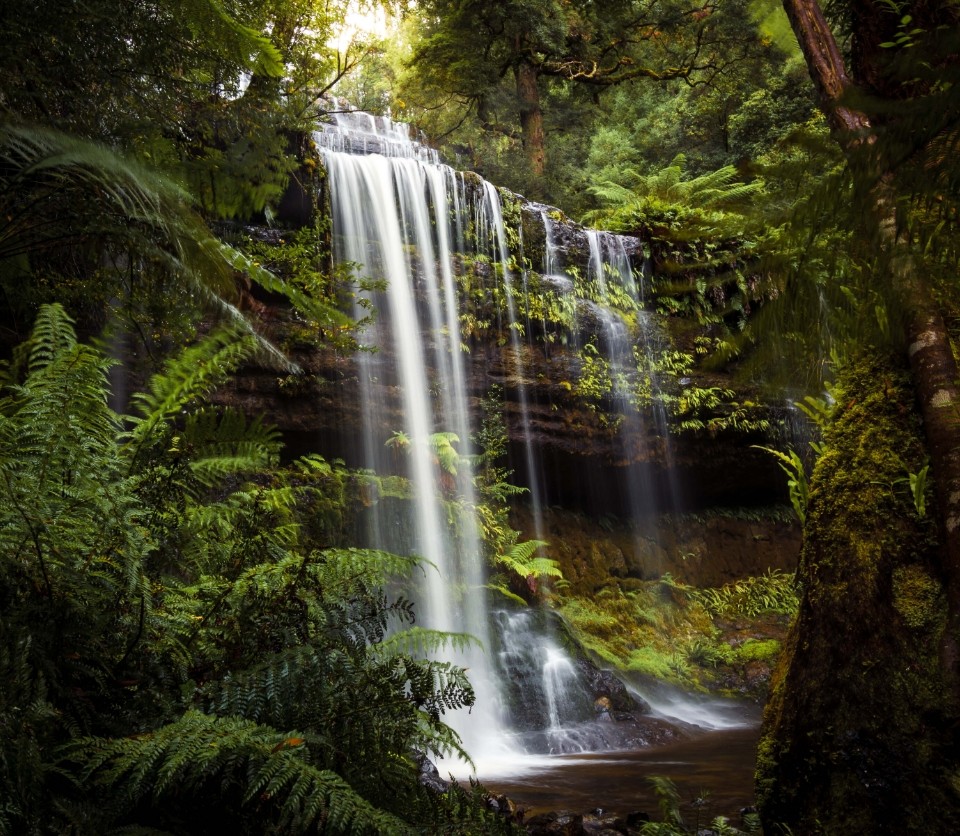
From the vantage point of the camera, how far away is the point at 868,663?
2432 millimetres

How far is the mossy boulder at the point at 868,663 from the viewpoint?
2.23 meters

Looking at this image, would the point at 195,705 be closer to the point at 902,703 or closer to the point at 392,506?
the point at 902,703

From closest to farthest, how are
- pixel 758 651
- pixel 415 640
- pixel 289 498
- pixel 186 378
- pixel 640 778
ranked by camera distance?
pixel 186 378
pixel 415 640
pixel 289 498
pixel 640 778
pixel 758 651

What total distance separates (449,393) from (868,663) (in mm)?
8449

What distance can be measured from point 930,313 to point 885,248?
142 centimetres

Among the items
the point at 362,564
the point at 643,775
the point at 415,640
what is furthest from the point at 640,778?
the point at 362,564

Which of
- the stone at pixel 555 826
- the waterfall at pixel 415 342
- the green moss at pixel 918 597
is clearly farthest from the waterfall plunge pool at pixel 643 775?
the waterfall at pixel 415 342

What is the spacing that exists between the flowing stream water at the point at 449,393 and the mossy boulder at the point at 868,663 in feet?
14.8

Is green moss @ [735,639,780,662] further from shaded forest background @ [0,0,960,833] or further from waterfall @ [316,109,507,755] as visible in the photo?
shaded forest background @ [0,0,960,833]

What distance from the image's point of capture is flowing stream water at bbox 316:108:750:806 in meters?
7.47

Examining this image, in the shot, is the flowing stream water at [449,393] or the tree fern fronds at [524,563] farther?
the tree fern fronds at [524,563]

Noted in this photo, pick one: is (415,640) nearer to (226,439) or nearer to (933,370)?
(226,439)

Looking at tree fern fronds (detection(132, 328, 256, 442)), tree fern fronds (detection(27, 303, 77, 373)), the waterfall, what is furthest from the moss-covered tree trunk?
the waterfall

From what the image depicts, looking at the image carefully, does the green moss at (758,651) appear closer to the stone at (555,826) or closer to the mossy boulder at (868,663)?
the stone at (555,826)
